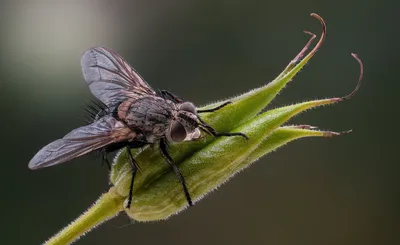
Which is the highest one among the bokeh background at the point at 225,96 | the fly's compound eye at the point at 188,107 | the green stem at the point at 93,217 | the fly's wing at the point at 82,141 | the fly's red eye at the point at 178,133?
the fly's wing at the point at 82,141

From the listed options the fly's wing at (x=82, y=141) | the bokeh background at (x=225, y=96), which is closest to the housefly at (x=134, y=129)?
the fly's wing at (x=82, y=141)

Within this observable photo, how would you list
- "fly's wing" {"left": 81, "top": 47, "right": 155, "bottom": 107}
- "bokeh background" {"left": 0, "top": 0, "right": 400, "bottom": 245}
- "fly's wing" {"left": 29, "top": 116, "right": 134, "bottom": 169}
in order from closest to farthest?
"fly's wing" {"left": 29, "top": 116, "right": 134, "bottom": 169}
"fly's wing" {"left": 81, "top": 47, "right": 155, "bottom": 107}
"bokeh background" {"left": 0, "top": 0, "right": 400, "bottom": 245}

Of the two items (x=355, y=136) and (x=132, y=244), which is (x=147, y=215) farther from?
(x=355, y=136)

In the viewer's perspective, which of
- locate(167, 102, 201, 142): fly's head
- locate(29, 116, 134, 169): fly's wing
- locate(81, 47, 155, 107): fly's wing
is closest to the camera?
locate(29, 116, 134, 169): fly's wing

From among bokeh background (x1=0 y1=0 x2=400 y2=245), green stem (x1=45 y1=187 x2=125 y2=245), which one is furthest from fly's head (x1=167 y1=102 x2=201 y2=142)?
bokeh background (x1=0 y1=0 x2=400 y2=245)

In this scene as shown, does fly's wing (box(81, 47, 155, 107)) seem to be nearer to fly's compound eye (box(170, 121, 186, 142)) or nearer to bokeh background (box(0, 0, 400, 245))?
fly's compound eye (box(170, 121, 186, 142))

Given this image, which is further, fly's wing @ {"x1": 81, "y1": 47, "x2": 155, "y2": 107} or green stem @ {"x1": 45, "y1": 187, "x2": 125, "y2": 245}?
fly's wing @ {"x1": 81, "y1": 47, "x2": 155, "y2": 107}

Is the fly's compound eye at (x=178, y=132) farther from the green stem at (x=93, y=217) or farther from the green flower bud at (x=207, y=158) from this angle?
the green stem at (x=93, y=217)

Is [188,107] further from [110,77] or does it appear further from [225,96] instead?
[225,96]
